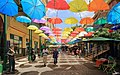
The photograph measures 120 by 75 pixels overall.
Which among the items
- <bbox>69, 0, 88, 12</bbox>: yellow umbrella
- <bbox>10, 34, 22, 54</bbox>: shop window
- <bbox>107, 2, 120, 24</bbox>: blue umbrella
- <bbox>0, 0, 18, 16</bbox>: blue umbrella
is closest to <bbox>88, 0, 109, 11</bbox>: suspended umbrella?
<bbox>69, 0, 88, 12</bbox>: yellow umbrella

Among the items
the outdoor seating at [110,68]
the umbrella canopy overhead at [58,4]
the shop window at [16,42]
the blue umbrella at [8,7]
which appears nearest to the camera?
the blue umbrella at [8,7]

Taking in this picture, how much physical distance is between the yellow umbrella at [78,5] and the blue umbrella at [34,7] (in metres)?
2.60

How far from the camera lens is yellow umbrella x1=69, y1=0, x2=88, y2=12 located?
1706 cm

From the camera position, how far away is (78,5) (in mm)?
17391

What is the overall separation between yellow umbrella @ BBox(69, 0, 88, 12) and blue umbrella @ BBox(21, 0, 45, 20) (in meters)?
2.60

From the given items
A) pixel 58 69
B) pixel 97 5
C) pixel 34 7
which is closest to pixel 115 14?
pixel 97 5

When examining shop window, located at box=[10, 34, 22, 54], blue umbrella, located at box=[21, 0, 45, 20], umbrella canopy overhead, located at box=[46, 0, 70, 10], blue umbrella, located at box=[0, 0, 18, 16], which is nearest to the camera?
blue umbrella, located at box=[0, 0, 18, 16]

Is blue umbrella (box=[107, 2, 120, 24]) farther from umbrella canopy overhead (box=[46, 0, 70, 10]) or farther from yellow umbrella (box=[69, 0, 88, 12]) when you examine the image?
umbrella canopy overhead (box=[46, 0, 70, 10])

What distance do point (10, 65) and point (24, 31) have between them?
2458cm

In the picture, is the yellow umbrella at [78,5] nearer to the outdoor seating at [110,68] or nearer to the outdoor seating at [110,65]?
the outdoor seating at [110,65]

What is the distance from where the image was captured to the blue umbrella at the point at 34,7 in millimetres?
15102

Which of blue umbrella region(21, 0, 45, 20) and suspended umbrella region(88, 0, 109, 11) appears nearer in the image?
blue umbrella region(21, 0, 45, 20)

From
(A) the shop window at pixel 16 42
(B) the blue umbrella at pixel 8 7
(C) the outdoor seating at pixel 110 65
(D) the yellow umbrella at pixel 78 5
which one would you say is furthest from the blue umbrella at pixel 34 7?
(A) the shop window at pixel 16 42

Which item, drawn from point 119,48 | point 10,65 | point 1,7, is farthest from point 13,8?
point 119,48
